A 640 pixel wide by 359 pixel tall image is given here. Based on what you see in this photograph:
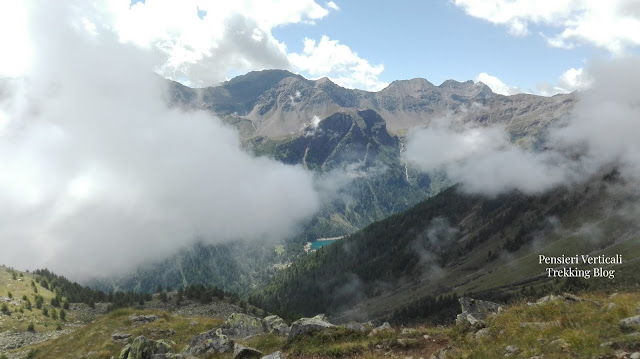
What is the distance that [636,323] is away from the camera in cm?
1889

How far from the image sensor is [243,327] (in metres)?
42.9

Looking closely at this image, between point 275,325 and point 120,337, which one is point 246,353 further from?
point 120,337

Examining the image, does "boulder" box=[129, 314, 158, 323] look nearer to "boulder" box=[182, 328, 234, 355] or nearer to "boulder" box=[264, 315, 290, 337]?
"boulder" box=[264, 315, 290, 337]

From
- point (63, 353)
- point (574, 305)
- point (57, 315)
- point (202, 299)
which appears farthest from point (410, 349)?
point (57, 315)

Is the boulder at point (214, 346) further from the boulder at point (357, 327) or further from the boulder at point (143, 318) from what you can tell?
the boulder at point (143, 318)

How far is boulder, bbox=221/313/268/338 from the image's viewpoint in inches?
1651

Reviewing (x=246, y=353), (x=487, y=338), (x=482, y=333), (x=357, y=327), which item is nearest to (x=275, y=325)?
(x=357, y=327)

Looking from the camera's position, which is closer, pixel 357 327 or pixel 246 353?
pixel 246 353

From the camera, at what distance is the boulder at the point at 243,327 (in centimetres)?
4194

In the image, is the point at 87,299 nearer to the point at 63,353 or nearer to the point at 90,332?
the point at 90,332

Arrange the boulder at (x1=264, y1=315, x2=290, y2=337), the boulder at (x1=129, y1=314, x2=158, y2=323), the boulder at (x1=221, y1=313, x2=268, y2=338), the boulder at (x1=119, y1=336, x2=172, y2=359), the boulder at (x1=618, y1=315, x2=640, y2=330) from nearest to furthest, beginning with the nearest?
the boulder at (x1=618, y1=315, x2=640, y2=330) → the boulder at (x1=119, y1=336, x2=172, y2=359) → the boulder at (x1=264, y1=315, x2=290, y2=337) → the boulder at (x1=221, y1=313, x2=268, y2=338) → the boulder at (x1=129, y1=314, x2=158, y2=323)

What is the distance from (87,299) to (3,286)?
26382mm

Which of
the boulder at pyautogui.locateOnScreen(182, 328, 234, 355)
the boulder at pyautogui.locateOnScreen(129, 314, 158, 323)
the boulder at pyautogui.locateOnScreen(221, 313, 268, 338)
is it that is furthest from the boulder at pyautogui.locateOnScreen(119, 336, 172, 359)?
the boulder at pyautogui.locateOnScreen(129, 314, 158, 323)

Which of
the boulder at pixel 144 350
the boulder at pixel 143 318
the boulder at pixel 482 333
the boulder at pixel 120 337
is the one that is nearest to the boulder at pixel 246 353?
the boulder at pixel 144 350
